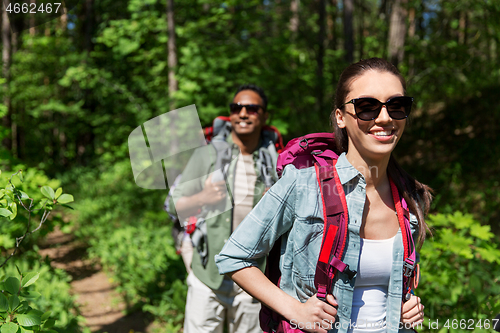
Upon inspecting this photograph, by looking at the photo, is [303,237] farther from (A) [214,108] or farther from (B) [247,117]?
(A) [214,108]

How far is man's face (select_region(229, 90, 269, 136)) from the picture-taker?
253 cm

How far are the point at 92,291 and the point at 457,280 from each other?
14.4 feet

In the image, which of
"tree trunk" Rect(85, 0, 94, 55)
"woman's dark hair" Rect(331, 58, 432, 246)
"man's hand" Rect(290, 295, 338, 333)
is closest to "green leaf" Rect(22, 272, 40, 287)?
"man's hand" Rect(290, 295, 338, 333)

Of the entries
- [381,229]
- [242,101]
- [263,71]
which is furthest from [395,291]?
[263,71]

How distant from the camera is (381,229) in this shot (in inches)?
53.0

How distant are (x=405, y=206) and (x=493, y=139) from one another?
6.58m

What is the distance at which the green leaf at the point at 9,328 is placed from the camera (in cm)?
143

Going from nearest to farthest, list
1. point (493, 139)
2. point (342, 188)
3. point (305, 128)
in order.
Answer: point (342, 188) < point (305, 128) < point (493, 139)

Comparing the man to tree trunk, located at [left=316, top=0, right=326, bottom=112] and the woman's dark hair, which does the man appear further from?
tree trunk, located at [left=316, top=0, right=326, bottom=112]

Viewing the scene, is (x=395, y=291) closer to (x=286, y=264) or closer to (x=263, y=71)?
(x=286, y=264)

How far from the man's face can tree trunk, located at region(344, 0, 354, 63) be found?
15.0 feet

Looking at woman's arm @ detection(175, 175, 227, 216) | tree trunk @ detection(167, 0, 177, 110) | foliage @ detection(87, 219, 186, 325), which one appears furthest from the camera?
tree trunk @ detection(167, 0, 177, 110)

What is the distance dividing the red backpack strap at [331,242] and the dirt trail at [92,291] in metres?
3.25

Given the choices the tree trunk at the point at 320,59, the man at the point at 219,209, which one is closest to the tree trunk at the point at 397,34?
the tree trunk at the point at 320,59
